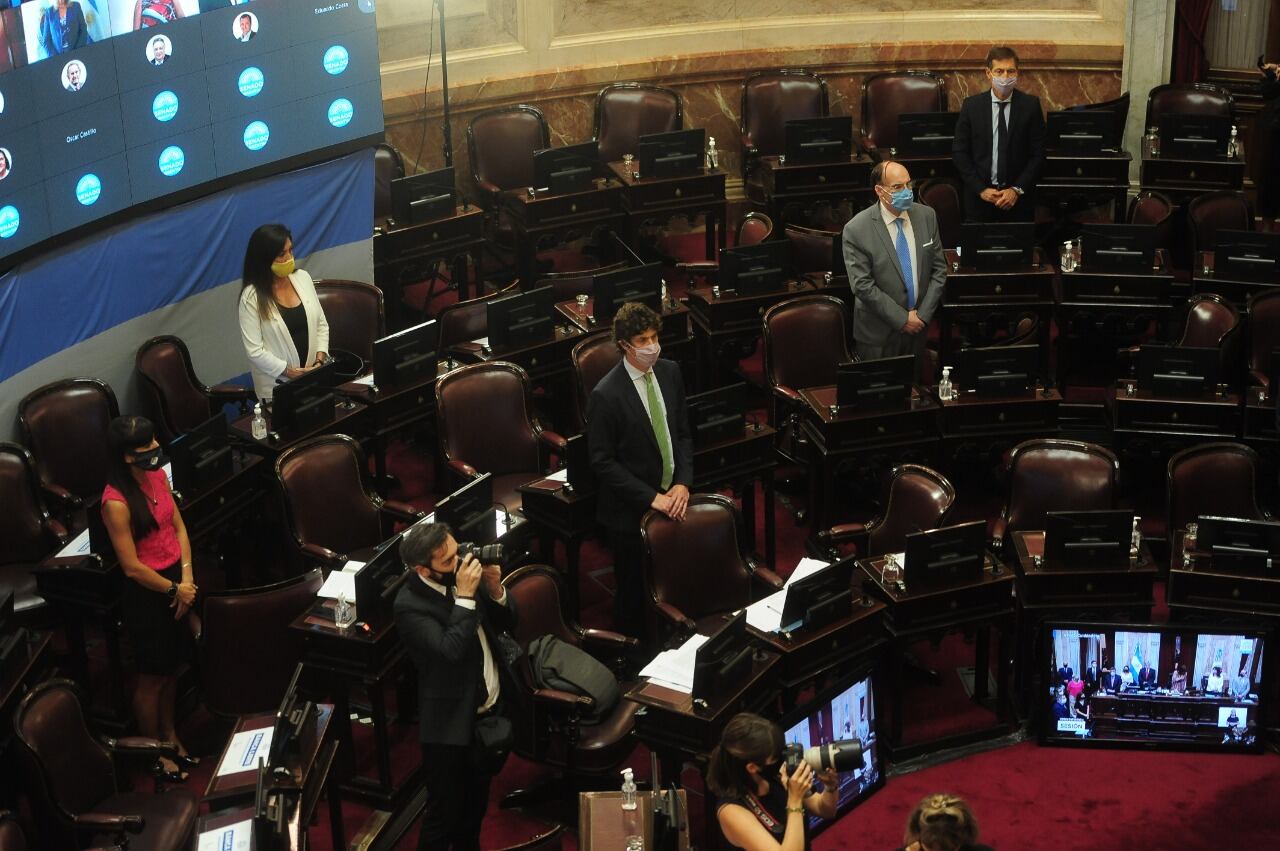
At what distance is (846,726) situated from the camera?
6426mm

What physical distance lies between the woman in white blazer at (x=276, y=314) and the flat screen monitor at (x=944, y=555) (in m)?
3.04

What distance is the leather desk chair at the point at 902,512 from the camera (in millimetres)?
7102

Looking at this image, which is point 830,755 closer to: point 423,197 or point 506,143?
point 423,197

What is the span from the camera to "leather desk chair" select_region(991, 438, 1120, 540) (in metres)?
7.35

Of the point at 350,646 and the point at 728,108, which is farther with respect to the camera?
the point at 728,108

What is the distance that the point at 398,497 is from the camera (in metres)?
8.72

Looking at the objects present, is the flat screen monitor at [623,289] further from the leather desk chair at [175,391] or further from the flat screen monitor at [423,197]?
the leather desk chair at [175,391]

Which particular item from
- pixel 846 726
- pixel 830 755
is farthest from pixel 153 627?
pixel 830 755

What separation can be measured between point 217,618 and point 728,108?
662 centimetres

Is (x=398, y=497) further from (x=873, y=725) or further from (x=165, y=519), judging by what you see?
(x=873, y=725)

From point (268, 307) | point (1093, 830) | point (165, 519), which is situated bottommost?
point (1093, 830)

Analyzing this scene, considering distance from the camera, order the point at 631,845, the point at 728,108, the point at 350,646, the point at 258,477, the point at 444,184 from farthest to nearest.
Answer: the point at 728,108
the point at 444,184
the point at 258,477
the point at 350,646
the point at 631,845

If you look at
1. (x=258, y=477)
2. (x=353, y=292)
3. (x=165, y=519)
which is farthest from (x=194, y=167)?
(x=165, y=519)

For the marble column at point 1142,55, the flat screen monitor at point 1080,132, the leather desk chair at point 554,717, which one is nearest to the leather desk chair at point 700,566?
the leather desk chair at point 554,717
